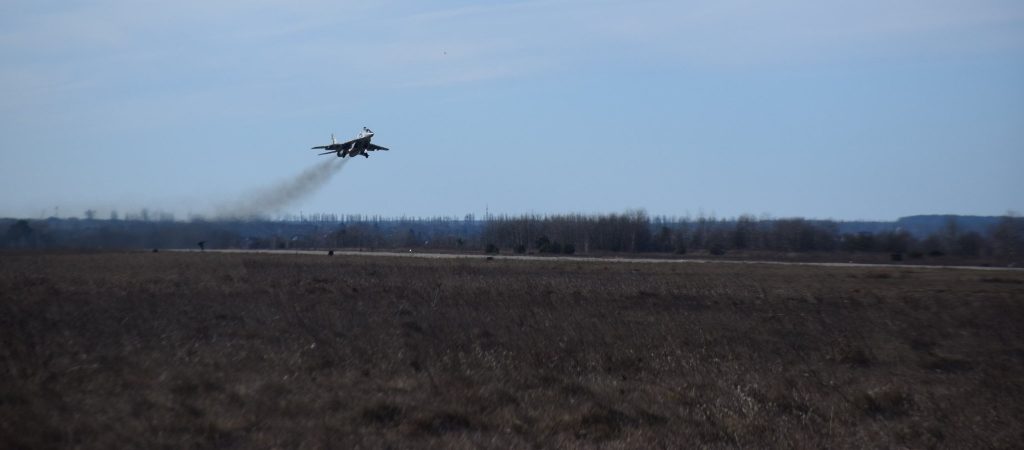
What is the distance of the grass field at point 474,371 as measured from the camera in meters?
10.5

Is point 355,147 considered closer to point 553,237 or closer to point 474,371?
point 474,371

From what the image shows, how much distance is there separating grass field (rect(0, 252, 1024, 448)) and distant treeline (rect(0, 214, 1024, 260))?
53.5 feet

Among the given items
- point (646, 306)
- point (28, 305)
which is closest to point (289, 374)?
point (28, 305)

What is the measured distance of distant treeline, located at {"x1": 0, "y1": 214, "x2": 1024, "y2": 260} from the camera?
42438mm

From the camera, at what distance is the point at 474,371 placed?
14.0 m

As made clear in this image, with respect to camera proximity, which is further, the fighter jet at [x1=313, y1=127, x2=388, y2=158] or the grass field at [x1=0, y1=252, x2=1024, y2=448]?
the fighter jet at [x1=313, y1=127, x2=388, y2=158]

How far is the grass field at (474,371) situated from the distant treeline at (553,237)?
16317mm

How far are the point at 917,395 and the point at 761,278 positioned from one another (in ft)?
98.6

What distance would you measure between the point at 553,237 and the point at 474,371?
10343 centimetres

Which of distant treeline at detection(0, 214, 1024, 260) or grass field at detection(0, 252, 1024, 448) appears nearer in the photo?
grass field at detection(0, 252, 1024, 448)

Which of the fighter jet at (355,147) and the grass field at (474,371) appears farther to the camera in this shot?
the fighter jet at (355,147)

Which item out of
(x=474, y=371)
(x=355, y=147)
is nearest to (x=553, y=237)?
(x=355, y=147)

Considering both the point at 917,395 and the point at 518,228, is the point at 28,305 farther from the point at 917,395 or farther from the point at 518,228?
the point at 518,228

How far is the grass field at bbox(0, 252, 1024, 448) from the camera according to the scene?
10.5m
